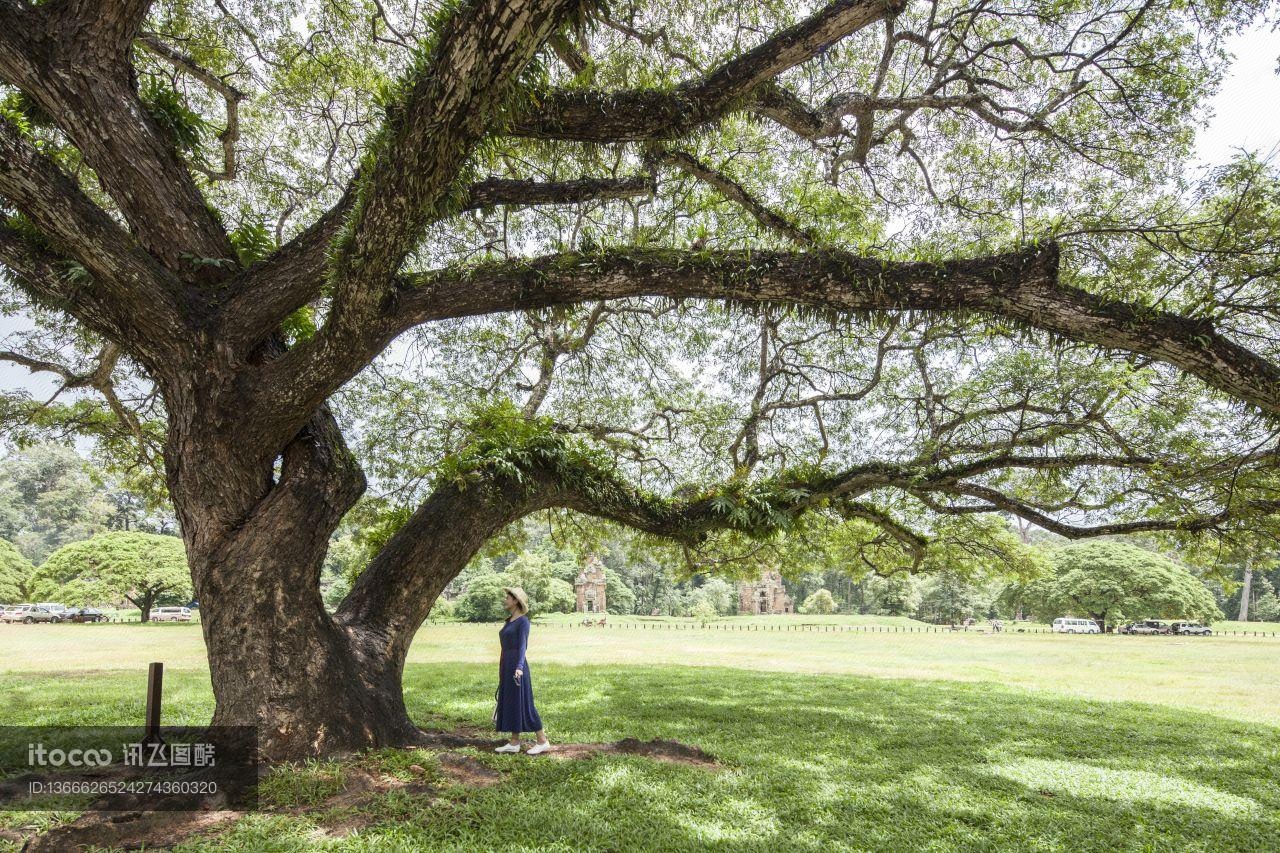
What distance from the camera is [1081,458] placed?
7.71 meters

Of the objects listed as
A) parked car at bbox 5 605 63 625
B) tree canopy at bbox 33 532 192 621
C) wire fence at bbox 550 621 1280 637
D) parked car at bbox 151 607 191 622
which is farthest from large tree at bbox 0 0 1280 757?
parked car at bbox 5 605 63 625

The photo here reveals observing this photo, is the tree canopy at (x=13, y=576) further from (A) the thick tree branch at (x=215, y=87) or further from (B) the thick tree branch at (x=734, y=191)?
(B) the thick tree branch at (x=734, y=191)

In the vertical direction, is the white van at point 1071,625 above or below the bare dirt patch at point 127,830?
below

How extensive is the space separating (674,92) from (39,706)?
1164 centimetres

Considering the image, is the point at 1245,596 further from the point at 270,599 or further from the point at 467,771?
the point at 270,599

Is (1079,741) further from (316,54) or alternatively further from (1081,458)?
(316,54)

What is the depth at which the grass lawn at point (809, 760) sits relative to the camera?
3.97m

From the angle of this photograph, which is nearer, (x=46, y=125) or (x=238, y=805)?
(x=238, y=805)

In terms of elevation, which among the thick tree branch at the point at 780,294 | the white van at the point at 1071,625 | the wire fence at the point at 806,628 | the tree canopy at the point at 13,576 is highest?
the thick tree branch at the point at 780,294

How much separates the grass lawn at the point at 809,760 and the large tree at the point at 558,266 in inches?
61.0

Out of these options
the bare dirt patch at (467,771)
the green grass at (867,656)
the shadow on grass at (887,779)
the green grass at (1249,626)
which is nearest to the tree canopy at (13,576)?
the green grass at (867,656)

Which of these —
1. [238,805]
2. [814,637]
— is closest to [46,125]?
[238,805]

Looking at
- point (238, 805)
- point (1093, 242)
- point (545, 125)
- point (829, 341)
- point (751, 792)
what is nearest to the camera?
point (238, 805)

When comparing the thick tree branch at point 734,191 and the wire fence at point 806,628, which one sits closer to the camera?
the thick tree branch at point 734,191
